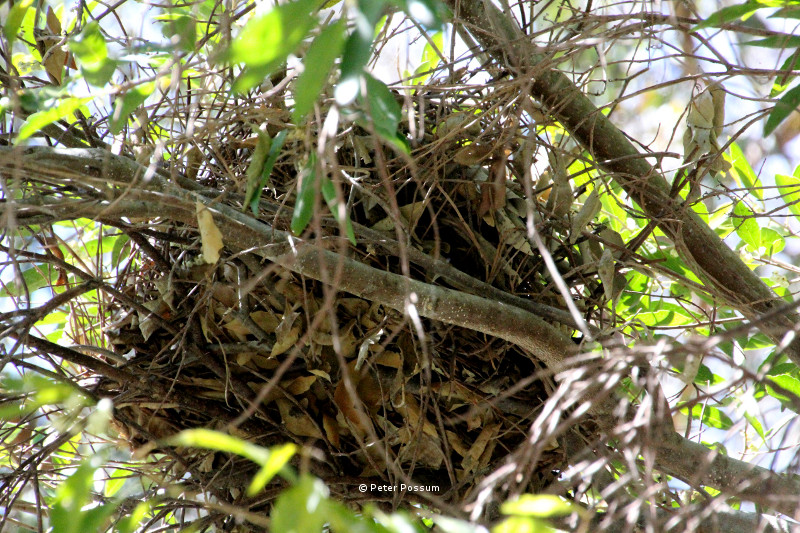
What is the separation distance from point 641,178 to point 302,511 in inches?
30.9

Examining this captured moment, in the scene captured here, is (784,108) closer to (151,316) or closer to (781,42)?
(781,42)

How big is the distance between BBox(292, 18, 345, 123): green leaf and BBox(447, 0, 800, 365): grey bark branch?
576 millimetres

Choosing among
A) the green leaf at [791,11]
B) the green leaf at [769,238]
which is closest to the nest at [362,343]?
the green leaf at [791,11]

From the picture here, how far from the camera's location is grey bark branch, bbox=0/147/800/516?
2.47 ft

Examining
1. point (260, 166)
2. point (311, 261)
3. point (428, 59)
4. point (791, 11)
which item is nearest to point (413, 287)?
point (311, 261)

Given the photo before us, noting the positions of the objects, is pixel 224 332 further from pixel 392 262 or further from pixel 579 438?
pixel 579 438

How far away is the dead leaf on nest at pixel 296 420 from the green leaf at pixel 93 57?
1.83 feet

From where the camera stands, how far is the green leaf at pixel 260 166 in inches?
32.7

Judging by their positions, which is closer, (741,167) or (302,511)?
(302,511)

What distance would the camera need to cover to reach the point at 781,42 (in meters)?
0.84

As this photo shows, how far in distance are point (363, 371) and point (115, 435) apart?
504 millimetres

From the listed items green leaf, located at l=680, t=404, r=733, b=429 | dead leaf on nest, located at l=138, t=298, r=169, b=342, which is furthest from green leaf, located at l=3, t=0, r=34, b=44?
green leaf, located at l=680, t=404, r=733, b=429

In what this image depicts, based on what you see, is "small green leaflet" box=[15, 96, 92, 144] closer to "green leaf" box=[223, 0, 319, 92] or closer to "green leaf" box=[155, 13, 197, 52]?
"green leaf" box=[155, 13, 197, 52]

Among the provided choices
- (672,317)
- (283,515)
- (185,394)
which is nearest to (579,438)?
(672,317)
